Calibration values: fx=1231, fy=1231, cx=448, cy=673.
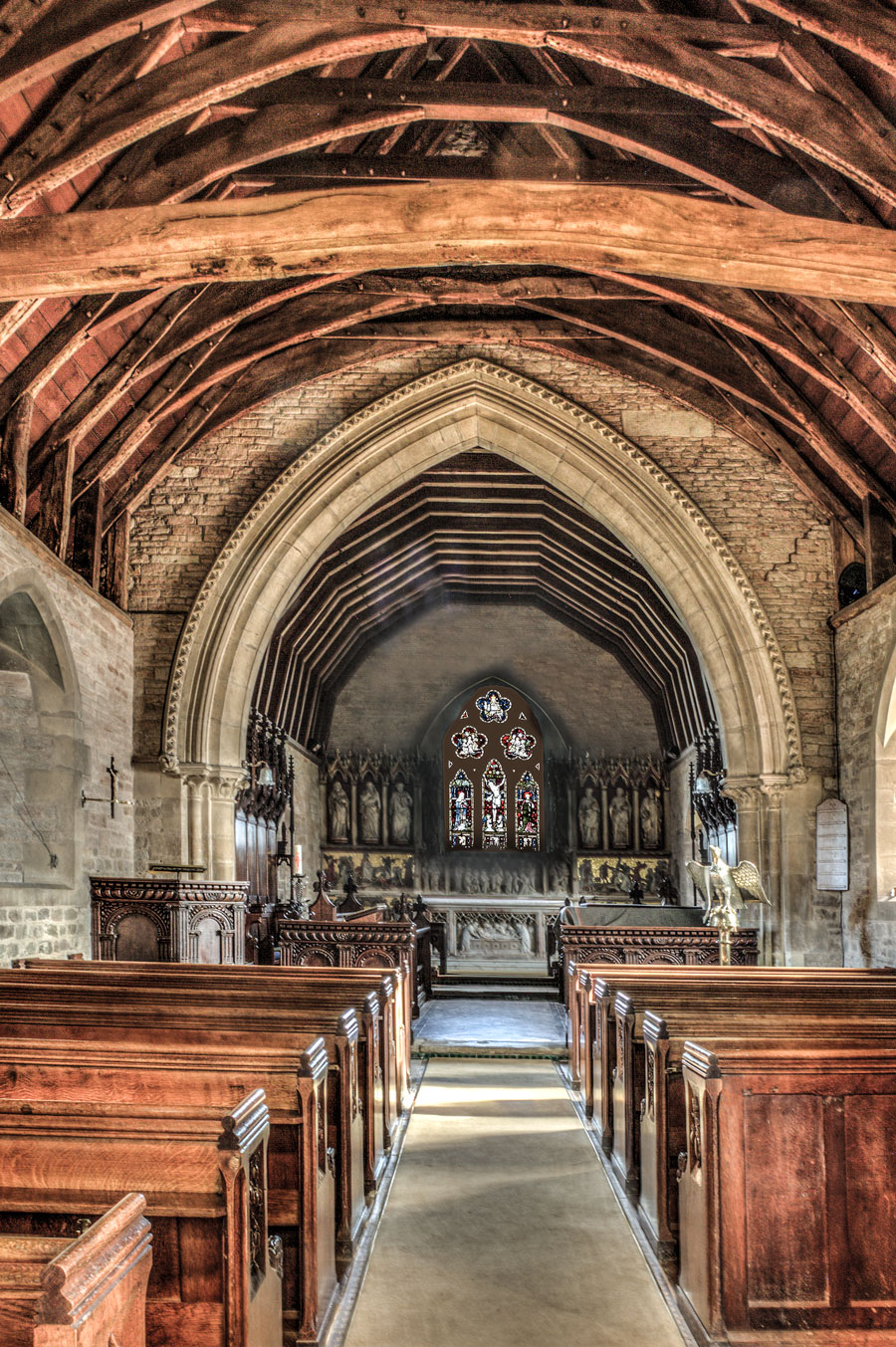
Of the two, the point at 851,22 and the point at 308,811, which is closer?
the point at 851,22

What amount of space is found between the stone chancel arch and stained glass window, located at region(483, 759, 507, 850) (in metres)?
7.48

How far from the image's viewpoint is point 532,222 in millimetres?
5379

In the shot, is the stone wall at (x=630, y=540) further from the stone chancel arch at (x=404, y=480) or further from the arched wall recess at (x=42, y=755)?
the arched wall recess at (x=42, y=755)

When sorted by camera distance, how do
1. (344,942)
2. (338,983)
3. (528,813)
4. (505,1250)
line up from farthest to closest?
(528,813), (344,942), (338,983), (505,1250)

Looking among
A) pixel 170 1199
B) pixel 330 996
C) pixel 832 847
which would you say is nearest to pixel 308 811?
pixel 832 847

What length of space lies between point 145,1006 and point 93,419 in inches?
213

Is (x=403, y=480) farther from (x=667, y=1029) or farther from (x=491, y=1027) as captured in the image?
(x=667, y=1029)

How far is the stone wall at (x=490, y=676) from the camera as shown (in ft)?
59.1

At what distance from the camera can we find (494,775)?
60.4 feet

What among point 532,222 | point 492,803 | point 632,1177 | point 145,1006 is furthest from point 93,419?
point 492,803

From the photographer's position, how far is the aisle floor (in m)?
3.31

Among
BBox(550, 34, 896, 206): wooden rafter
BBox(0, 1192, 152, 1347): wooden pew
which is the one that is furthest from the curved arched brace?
BBox(0, 1192, 152, 1347): wooden pew

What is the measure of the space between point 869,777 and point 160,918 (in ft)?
18.5

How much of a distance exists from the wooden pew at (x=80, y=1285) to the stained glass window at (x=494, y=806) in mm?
16511
